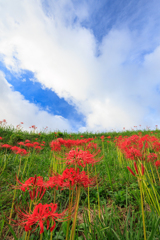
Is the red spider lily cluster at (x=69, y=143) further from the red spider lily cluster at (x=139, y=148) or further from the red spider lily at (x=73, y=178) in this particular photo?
the red spider lily at (x=73, y=178)

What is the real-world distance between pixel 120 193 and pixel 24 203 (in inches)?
75.8

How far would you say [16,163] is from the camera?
4773mm

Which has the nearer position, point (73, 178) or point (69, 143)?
point (73, 178)

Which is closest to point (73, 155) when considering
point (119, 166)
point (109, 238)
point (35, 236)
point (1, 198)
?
point (109, 238)

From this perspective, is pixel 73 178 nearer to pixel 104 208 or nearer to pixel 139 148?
pixel 104 208

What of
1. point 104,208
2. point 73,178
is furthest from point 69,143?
point 73,178

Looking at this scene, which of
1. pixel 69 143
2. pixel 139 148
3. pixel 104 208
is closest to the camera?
pixel 104 208

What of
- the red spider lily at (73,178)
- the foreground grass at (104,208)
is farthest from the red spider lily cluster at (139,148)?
the red spider lily at (73,178)

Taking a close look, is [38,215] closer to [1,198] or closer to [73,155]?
[73,155]

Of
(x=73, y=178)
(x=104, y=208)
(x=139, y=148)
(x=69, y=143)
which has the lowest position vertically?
(x=104, y=208)

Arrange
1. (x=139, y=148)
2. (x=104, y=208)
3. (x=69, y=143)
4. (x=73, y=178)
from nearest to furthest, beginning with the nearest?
1. (x=73, y=178)
2. (x=104, y=208)
3. (x=139, y=148)
4. (x=69, y=143)

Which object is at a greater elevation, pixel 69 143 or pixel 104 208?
pixel 69 143

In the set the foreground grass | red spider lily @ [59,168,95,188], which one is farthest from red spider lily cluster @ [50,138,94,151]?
red spider lily @ [59,168,95,188]

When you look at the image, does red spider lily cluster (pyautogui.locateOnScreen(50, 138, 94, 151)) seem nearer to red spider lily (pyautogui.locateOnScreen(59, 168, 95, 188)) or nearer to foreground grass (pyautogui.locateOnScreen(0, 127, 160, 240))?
foreground grass (pyautogui.locateOnScreen(0, 127, 160, 240))
